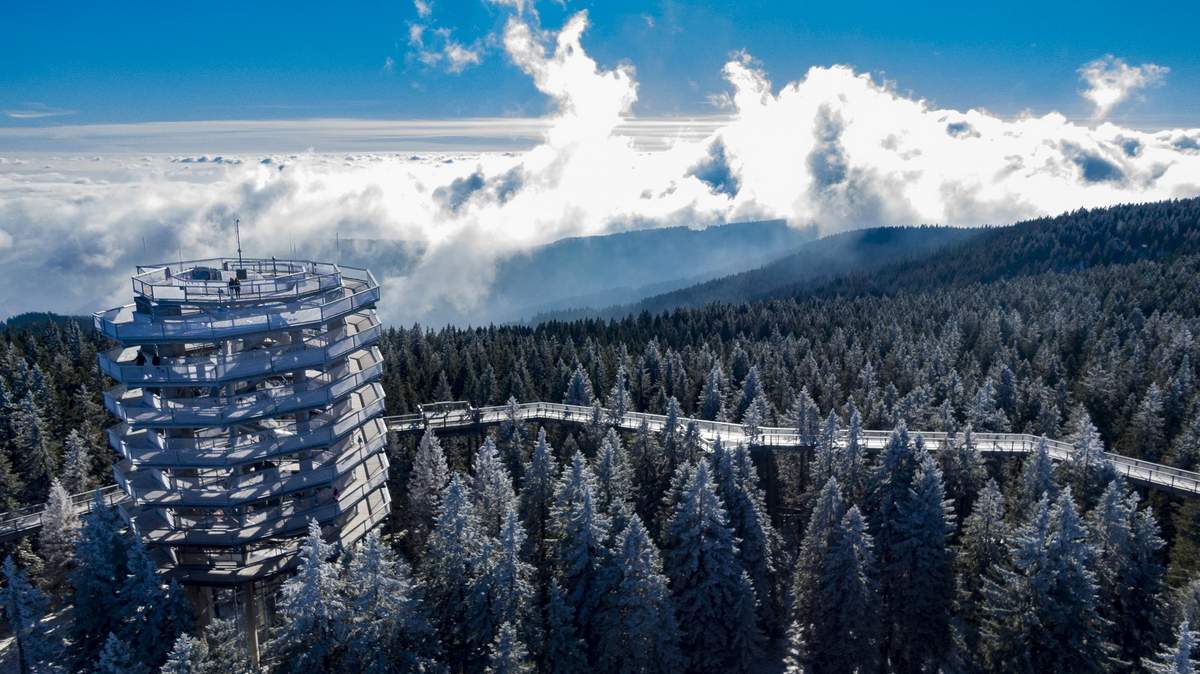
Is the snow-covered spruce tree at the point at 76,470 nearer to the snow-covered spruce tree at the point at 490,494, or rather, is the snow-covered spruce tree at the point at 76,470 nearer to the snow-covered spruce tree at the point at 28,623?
the snow-covered spruce tree at the point at 28,623

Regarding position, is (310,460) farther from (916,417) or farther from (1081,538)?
(916,417)

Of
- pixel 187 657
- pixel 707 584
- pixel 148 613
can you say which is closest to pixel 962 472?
pixel 707 584

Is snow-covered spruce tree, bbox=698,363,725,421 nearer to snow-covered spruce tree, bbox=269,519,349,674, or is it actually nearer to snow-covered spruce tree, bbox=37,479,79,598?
snow-covered spruce tree, bbox=269,519,349,674

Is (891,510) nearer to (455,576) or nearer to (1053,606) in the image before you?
(1053,606)

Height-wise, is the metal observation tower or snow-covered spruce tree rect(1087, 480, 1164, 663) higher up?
the metal observation tower

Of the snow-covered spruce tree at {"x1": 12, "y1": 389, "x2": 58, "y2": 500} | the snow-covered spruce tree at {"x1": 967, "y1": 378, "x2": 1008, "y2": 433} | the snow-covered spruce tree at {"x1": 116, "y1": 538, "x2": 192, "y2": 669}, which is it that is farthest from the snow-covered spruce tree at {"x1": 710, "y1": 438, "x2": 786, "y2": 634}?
the snow-covered spruce tree at {"x1": 12, "y1": 389, "x2": 58, "y2": 500}

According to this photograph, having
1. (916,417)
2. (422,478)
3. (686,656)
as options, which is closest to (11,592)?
(422,478)
